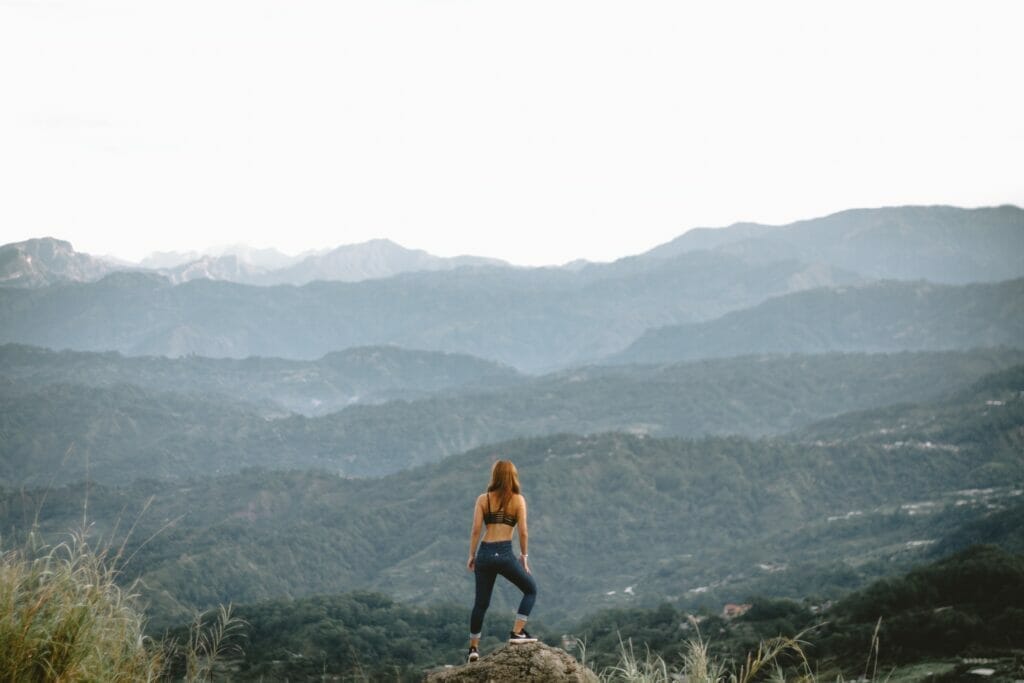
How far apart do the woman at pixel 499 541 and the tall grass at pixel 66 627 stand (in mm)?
3977

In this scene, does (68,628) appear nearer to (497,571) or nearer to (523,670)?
(523,670)

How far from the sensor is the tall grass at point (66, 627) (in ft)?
30.6

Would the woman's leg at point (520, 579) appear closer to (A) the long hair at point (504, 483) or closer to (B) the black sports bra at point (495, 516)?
(B) the black sports bra at point (495, 516)

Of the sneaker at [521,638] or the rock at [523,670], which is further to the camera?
the sneaker at [521,638]

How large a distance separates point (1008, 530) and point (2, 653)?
344 feet

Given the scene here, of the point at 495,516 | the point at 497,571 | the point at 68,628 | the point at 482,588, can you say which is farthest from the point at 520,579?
the point at 68,628

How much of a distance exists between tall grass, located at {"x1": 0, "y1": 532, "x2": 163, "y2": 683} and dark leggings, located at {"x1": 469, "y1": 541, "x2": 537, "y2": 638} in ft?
13.0

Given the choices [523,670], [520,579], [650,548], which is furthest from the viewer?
[650,548]

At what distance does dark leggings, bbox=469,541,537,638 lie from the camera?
12336 mm

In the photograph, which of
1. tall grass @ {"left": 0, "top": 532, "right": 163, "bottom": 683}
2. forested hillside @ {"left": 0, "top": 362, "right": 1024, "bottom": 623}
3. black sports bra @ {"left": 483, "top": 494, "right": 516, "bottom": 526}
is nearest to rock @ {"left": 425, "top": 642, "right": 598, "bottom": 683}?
black sports bra @ {"left": 483, "top": 494, "right": 516, "bottom": 526}

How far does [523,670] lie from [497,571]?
2.27 meters

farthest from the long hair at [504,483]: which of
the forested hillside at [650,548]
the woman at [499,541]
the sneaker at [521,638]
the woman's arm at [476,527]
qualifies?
the forested hillside at [650,548]

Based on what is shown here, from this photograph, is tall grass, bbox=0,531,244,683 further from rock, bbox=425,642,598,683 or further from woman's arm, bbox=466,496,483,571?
woman's arm, bbox=466,496,483,571

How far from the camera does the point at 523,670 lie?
33.9 ft
